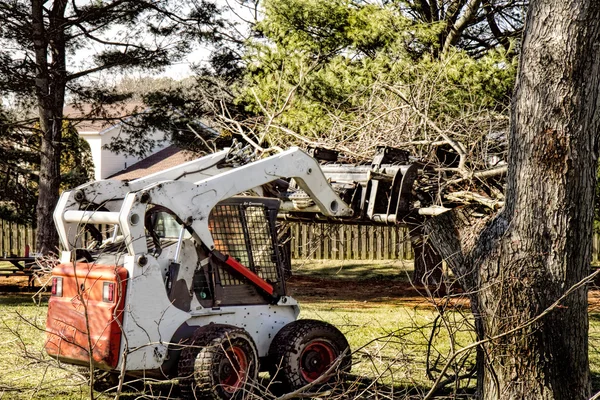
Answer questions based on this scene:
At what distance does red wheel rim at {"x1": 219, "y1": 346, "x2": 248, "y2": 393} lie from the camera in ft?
23.4

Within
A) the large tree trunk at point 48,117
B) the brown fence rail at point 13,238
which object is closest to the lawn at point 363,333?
the large tree trunk at point 48,117

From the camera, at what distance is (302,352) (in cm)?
762

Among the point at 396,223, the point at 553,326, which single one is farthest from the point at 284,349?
the point at 553,326

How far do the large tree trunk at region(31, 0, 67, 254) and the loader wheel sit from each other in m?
13.8

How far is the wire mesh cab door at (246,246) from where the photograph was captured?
770 centimetres

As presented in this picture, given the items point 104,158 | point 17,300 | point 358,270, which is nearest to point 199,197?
point 17,300

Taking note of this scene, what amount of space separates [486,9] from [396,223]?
11931 millimetres

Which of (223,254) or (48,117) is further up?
(48,117)

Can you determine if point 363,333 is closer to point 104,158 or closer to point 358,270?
point 358,270

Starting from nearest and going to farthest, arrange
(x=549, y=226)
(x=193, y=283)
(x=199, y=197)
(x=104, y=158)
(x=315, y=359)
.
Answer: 1. (x=549, y=226)
2. (x=199, y=197)
3. (x=193, y=283)
4. (x=315, y=359)
5. (x=104, y=158)

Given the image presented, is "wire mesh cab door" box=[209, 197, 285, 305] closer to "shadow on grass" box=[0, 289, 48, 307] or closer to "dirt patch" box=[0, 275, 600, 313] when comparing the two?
"dirt patch" box=[0, 275, 600, 313]

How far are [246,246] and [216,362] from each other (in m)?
1.26

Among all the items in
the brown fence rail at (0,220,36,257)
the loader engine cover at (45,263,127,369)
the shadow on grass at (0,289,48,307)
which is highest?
the brown fence rail at (0,220,36,257)

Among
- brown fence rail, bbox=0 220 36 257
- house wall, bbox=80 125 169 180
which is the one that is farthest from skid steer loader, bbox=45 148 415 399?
house wall, bbox=80 125 169 180
